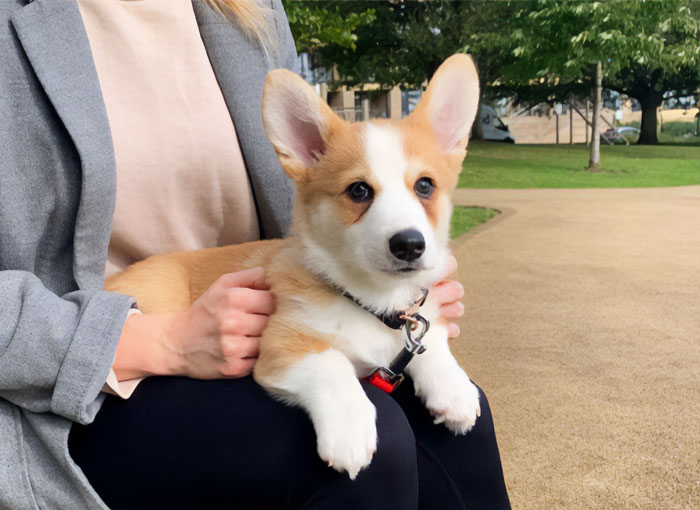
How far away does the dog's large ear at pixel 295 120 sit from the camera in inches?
57.6

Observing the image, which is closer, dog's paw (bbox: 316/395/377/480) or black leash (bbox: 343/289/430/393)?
dog's paw (bbox: 316/395/377/480)

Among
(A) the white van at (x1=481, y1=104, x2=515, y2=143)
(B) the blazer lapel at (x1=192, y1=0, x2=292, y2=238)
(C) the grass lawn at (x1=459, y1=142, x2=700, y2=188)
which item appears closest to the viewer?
(B) the blazer lapel at (x1=192, y1=0, x2=292, y2=238)

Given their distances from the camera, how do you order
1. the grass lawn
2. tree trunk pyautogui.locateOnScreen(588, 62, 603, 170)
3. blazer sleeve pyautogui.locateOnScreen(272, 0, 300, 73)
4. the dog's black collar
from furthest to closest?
tree trunk pyautogui.locateOnScreen(588, 62, 603, 170) < the grass lawn < blazer sleeve pyautogui.locateOnScreen(272, 0, 300, 73) < the dog's black collar

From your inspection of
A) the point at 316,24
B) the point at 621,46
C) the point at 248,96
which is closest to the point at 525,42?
the point at 621,46

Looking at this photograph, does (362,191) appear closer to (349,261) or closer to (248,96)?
(349,261)

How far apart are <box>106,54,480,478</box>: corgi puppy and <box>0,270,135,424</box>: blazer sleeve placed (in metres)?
0.28

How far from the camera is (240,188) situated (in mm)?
1739

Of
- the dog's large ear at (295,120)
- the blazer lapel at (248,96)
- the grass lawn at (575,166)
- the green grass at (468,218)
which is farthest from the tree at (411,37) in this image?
the dog's large ear at (295,120)

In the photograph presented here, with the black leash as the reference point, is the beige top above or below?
above

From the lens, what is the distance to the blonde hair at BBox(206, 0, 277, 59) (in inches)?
69.5

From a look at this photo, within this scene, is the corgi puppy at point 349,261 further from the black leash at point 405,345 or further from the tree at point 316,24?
the tree at point 316,24

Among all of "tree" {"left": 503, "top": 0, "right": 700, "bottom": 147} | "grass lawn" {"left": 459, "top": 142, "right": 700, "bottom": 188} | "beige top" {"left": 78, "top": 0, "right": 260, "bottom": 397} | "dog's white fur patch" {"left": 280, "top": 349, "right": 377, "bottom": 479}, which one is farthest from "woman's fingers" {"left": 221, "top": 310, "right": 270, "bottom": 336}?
"tree" {"left": 503, "top": 0, "right": 700, "bottom": 147}

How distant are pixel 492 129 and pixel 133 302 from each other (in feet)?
42.5

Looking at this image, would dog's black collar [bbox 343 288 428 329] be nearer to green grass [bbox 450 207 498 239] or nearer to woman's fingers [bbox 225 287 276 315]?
woman's fingers [bbox 225 287 276 315]
